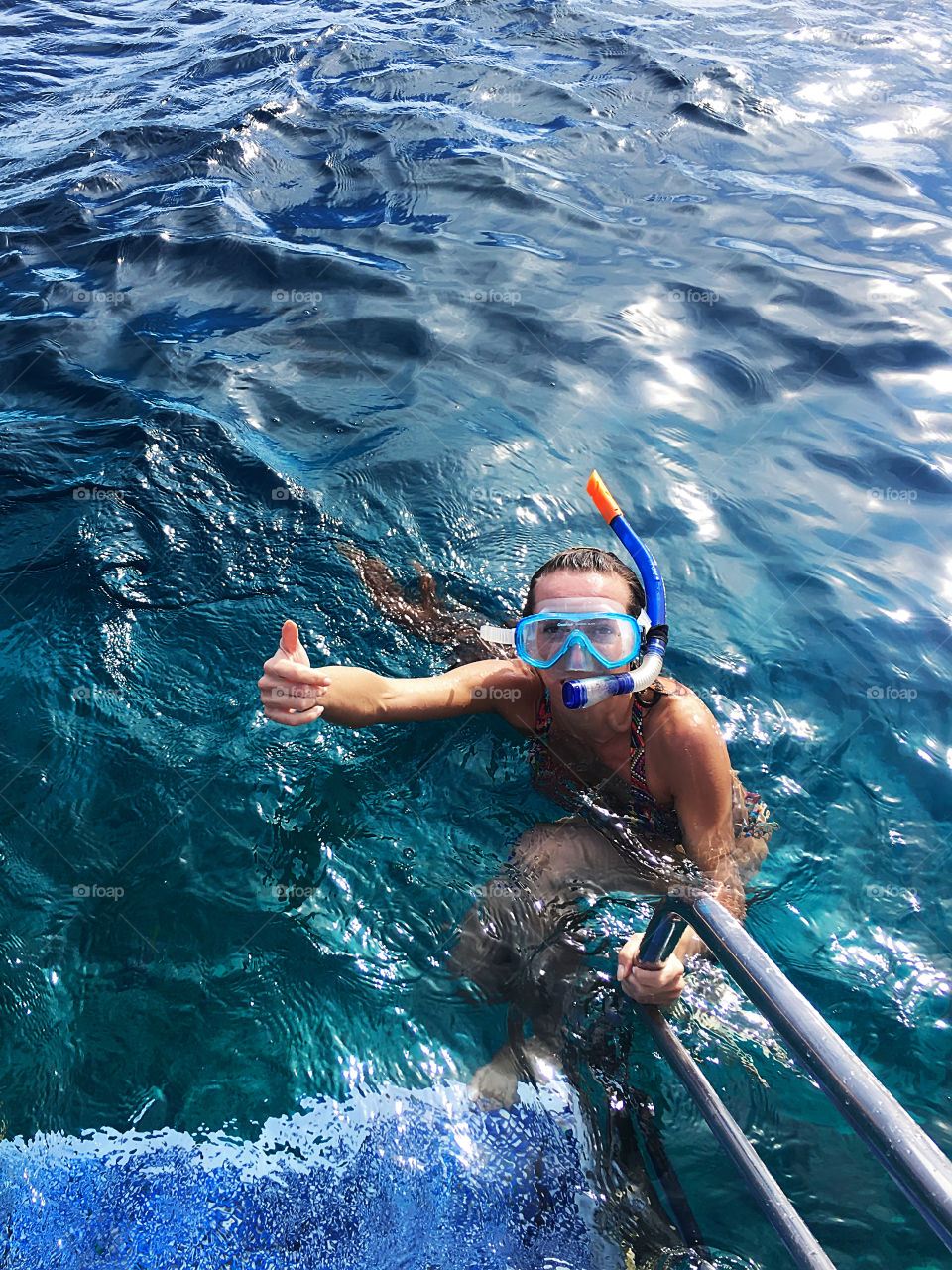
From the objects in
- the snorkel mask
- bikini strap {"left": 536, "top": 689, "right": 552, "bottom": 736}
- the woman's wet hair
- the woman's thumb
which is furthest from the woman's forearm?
bikini strap {"left": 536, "top": 689, "right": 552, "bottom": 736}

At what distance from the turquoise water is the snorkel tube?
0.84 meters

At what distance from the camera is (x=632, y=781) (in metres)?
3.02

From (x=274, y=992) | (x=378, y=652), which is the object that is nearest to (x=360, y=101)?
(x=378, y=652)

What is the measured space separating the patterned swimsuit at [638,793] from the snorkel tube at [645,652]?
274 millimetres

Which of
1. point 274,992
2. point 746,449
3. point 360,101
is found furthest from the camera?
point 360,101

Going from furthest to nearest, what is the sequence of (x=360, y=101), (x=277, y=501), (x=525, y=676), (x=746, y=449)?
(x=360, y=101) < (x=746, y=449) < (x=277, y=501) < (x=525, y=676)

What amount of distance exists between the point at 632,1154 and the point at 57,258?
731 centimetres

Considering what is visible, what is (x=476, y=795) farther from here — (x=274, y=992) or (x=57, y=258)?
(x=57, y=258)

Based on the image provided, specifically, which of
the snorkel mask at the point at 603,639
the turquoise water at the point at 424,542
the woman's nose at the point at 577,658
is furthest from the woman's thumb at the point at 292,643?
the turquoise water at the point at 424,542

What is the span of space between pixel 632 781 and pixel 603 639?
577mm

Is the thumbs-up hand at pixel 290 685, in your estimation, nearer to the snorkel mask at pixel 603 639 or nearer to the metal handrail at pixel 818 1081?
the snorkel mask at pixel 603 639

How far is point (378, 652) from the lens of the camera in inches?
152

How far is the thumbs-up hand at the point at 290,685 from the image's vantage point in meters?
2.34

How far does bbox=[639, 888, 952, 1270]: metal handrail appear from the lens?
1.22 m
